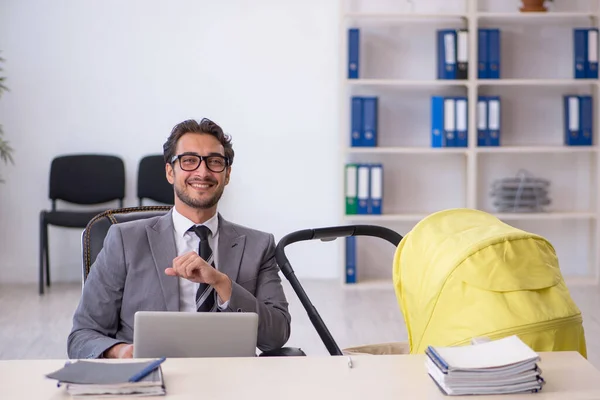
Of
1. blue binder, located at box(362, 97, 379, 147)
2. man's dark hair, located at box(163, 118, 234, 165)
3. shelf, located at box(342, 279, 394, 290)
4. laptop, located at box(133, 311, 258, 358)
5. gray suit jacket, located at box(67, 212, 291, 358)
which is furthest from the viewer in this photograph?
shelf, located at box(342, 279, 394, 290)

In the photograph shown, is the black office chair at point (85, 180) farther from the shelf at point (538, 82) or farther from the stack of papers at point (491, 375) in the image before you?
the stack of papers at point (491, 375)

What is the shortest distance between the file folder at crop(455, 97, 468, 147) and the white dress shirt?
133 inches

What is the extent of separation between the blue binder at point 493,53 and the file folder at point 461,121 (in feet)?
0.95

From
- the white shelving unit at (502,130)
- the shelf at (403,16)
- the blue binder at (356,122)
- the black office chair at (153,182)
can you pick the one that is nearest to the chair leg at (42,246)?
the black office chair at (153,182)

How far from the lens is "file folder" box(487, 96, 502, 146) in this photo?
5867mm

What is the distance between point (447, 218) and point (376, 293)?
3195 millimetres

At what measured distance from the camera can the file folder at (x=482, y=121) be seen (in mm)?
5871

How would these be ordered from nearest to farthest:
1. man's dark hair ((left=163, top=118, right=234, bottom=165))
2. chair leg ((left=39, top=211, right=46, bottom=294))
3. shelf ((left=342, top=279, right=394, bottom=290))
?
man's dark hair ((left=163, top=118, right=234, bottom=165)), chair leg ((left=39, top=211, right=46, bottom=294)), shelf ((left=342, top=279, right=394, bottom=290))

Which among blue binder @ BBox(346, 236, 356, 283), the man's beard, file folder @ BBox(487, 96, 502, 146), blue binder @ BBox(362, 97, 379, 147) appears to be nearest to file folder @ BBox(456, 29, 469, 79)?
file folder @ BBox(487, 96, 502, 146)

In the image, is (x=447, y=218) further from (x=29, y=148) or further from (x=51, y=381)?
(x=29, y=148)

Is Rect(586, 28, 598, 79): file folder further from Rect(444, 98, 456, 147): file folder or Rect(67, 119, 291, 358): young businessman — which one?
Rect(67, 119, 291, 358): young businessman

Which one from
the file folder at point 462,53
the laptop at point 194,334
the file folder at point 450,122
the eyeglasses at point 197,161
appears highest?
the file folder at point 462,53

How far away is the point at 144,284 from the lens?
2656 millimetres

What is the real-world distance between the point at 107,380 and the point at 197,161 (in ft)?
3.30
